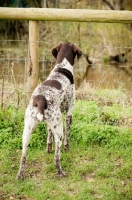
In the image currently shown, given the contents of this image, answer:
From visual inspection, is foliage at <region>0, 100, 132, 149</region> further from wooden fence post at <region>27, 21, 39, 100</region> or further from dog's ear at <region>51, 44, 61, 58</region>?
dog's ear at <region>51, 44, 61, 58</region>

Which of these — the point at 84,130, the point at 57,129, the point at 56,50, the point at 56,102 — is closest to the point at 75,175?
the point at 57,129

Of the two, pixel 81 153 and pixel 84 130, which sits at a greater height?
pixel 84 130

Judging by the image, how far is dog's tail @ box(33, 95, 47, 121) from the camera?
4349mm

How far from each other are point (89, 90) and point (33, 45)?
231cm

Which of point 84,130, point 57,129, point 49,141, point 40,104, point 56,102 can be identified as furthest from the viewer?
point 84,130

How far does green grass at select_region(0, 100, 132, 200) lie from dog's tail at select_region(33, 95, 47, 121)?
0.85m

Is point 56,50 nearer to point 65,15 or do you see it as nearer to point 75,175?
point 65,15

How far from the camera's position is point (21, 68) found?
13805mm

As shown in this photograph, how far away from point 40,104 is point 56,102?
0.33m

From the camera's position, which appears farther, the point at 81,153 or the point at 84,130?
the point at 84,130

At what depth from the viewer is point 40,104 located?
447 cm

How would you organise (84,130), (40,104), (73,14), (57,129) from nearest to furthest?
1. (40,104)
2. (57,129)
3. (73,14)
4. (84,130)

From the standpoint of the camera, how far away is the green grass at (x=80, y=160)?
443cm

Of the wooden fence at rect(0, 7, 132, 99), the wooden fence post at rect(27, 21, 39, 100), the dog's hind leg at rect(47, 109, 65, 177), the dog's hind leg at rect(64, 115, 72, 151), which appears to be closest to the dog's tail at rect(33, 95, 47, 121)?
the dog's hind leg at rect(47, 109, 65, 177)
